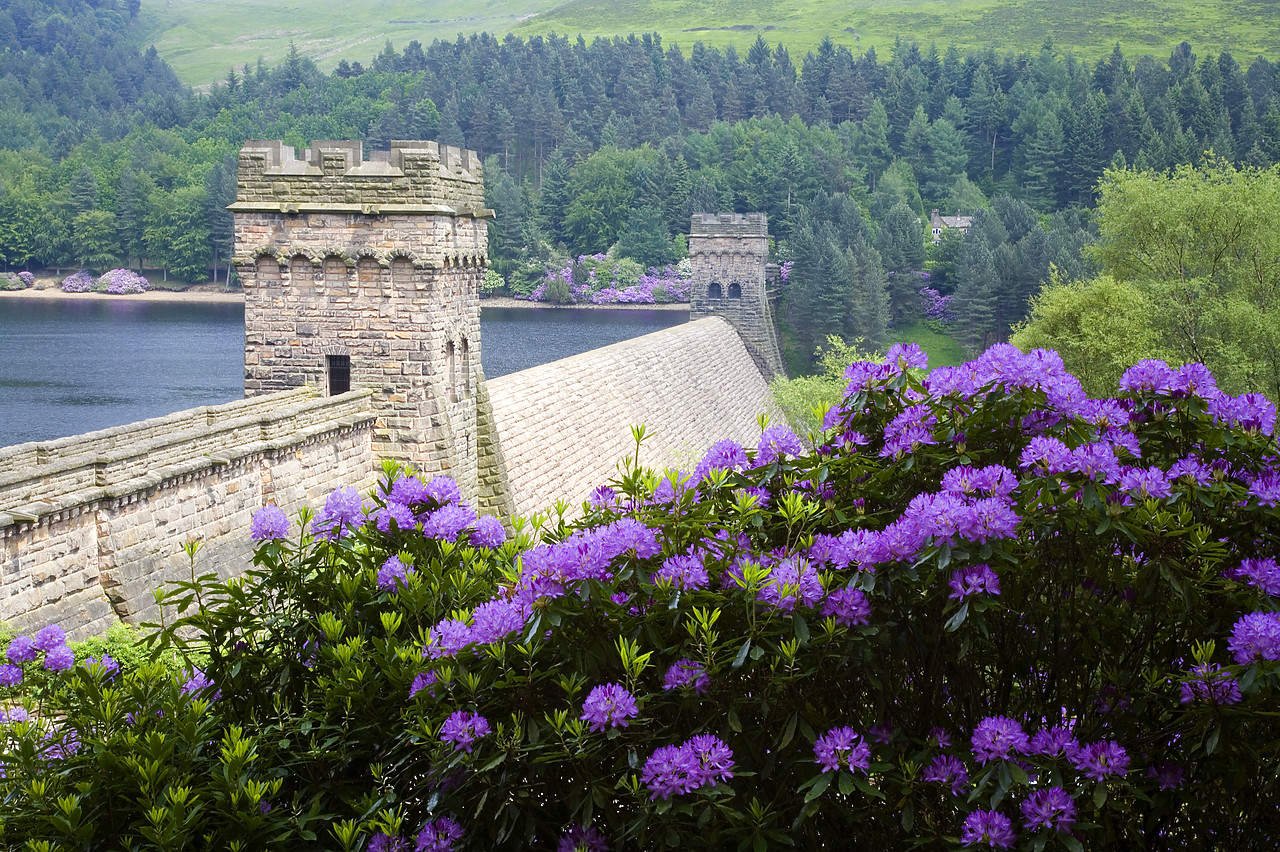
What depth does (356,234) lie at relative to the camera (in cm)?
2045

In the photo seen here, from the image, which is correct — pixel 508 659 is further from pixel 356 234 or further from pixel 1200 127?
pixel 1200 127

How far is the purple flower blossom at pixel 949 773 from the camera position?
17.9 feet

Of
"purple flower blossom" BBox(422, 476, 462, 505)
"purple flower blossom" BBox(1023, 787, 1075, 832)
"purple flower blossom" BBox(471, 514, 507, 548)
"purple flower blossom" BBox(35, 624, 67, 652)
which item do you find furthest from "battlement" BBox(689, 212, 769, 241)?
"purple flower blossom" BBox(1023, 787, 1075, 832)

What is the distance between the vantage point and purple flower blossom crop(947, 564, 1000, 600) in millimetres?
5418

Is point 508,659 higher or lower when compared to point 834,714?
higher

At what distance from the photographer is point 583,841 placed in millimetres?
5590

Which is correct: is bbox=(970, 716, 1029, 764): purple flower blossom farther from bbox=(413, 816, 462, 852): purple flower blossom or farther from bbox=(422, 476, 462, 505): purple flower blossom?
bbox=(422, 476, 462, 505): purple flower blossom

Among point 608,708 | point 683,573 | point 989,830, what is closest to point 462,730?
point 608,708

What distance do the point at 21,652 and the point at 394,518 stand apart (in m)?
2.43

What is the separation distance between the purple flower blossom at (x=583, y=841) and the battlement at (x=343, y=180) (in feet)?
52.1

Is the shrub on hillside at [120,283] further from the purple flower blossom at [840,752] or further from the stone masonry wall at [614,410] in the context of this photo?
the purple flower blossom at [840,752]

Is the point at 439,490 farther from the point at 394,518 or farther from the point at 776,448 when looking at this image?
the point at 776,448

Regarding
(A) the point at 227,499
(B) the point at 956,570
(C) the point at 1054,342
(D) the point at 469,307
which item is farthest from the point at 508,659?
(C) the point at 1054,342

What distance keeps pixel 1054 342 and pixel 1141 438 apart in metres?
31.8
